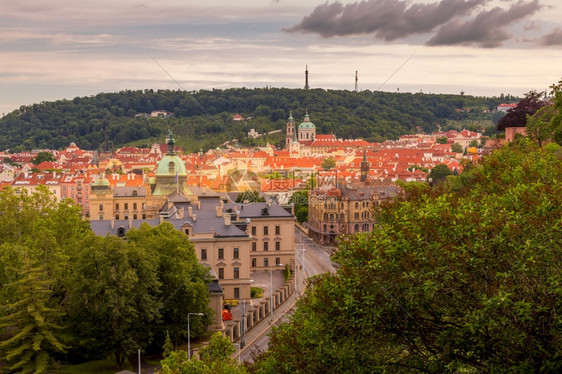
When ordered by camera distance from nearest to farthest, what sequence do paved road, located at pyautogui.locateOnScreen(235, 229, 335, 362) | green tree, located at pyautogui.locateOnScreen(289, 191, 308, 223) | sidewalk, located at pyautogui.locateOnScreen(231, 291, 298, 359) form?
paved road, located at pyautogui.locateOnScreen(235, 229, 335, 362) < sidewalk, located at pyautogui.locateOnScreen(231, 291, 298, 359) < green tree, located at pyautogui.locateOnScreen(289, 191, 308, 223)

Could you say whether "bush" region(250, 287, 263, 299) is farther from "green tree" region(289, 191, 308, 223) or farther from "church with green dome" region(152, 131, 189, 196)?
"green tree" region(289, 191, 308, 223)

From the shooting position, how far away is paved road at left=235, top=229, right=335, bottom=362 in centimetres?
5299

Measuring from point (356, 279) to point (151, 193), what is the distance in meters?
67.2

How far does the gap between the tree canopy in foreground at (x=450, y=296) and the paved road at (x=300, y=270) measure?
47.9ft

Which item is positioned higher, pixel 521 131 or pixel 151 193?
pixel 521 131

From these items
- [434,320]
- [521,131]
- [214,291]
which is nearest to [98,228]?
[214,291]

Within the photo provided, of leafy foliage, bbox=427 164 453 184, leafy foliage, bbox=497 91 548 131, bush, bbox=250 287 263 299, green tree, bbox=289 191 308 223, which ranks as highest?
leafy foliage, bbox=497 91 548 131

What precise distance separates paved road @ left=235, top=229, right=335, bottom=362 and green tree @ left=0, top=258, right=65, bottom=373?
11.2 metres

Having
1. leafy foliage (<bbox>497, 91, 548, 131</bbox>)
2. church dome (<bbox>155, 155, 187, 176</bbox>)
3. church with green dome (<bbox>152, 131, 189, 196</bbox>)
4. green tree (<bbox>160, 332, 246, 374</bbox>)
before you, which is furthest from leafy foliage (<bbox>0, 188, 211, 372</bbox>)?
leafy foliage (<bbox>497, 91, 548, 131</bbox>)

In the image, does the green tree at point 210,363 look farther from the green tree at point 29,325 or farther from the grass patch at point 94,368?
the grass patch at point 94,368

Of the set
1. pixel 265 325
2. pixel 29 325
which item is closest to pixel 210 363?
pixel 29 325

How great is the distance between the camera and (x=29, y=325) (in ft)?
144

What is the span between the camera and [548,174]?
112 ft

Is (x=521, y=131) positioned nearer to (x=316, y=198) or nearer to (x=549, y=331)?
(x=316, y=198)
